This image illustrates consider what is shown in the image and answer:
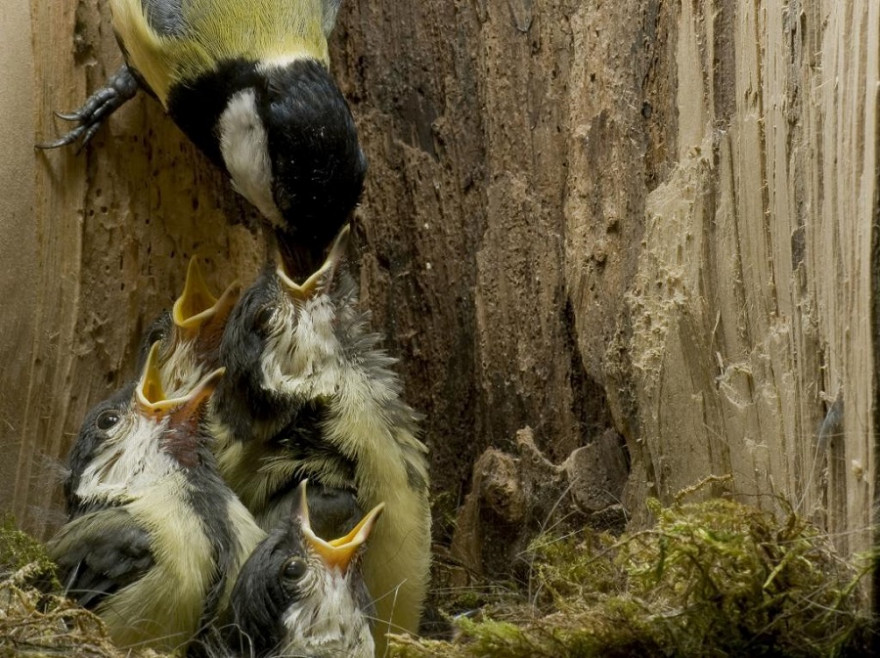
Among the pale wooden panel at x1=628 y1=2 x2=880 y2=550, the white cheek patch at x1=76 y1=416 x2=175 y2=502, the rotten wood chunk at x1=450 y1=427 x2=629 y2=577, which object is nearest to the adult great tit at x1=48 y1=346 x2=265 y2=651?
the white cheek patch at x1=76 y1=416 x2=175 y2=502

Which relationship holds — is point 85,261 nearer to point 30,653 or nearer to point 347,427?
point 347,427

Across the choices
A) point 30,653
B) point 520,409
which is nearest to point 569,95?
point 520,409

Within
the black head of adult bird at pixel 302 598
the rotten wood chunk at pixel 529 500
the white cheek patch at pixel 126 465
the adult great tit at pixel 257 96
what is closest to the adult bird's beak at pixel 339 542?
the black head of adult bird at pixel 302 598

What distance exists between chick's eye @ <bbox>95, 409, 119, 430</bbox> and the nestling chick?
176 mm

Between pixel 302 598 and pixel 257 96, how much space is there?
841mm

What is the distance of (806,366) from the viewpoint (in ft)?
4.15

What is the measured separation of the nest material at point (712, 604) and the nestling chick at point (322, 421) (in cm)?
30

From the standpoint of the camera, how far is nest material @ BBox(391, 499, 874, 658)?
45.6 inches

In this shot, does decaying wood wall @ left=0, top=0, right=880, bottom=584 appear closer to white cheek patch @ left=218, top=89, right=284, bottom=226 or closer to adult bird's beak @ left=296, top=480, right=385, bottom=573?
white cheek patch @ left=218, top=89, right=284, bottom=226

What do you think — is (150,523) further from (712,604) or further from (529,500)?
(712,604)

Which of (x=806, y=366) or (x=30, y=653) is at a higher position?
(x=806, y=366)

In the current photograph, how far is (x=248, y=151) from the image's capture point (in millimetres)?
1730

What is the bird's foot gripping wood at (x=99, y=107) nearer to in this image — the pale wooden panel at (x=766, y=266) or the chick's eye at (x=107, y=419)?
the chick's eye at (x=107, y=419)

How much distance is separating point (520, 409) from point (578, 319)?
19 cm
